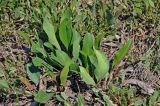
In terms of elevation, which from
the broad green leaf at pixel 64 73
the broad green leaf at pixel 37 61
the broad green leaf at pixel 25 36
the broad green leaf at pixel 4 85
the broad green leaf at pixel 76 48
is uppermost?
the broad green leaf at pixel 25 36

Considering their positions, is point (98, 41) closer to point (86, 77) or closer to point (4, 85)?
point (86, 77)

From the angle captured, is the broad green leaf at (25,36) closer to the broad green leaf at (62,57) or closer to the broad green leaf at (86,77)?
the broad green leaf at (62,57)

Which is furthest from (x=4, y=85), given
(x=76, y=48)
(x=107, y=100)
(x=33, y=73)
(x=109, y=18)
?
(x=109, y=18)

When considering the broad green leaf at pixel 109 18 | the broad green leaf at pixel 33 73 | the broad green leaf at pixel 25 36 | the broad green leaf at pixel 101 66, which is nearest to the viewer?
the broad green leaf at pixel 101 66

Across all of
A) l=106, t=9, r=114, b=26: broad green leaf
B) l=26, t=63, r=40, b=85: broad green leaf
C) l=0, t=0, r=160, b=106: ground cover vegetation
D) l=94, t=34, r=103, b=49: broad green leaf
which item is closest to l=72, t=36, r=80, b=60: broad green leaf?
l=0, t=0, r=160, b=106: ground cover vegetation

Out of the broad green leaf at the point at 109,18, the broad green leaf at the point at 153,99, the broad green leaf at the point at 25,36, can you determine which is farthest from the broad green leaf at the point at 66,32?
the broad green leaf at the point at 153,99

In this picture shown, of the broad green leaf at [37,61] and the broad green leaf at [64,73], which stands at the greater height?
the broad green leaf at [37,61]

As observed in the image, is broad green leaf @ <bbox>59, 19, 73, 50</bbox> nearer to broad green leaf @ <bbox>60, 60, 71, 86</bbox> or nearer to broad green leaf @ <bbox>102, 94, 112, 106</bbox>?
broad green leaf @ <bbox>60, 60, 71, 86</bbox>
